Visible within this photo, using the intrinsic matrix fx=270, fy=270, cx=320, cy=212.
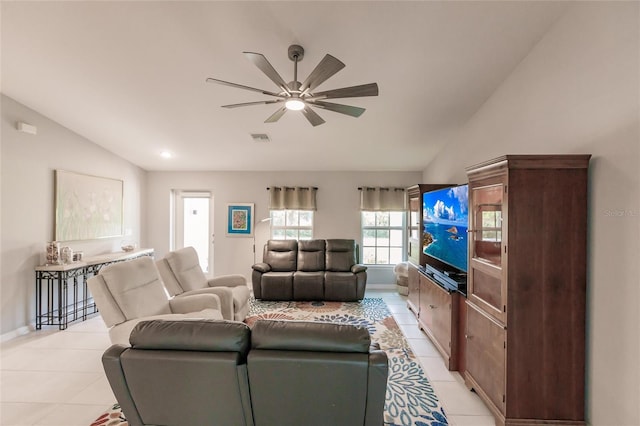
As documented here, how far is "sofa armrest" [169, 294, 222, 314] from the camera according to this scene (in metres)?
2.81

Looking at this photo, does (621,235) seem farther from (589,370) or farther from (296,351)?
(296,351)

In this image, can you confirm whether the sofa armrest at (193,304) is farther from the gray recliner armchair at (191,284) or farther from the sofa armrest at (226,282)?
the sofa armrest at (226,282)

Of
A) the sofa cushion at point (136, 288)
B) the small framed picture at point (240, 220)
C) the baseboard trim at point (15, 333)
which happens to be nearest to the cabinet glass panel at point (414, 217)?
the small framed picture at point (240, 220)

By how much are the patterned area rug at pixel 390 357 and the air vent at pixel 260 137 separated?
2.60m

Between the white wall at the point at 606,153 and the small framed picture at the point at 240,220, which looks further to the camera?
the small framed picture at the point at 240,220

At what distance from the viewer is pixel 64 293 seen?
11.8 feet

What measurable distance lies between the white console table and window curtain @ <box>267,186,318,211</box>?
2.71 m

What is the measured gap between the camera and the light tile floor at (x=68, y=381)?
1986 millimetres

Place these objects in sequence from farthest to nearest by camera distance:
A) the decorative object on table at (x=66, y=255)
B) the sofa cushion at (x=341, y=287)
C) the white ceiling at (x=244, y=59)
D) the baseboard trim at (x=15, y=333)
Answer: the sofa cushion at (x=341, y=287)
the decorative object on table at (x=66, y=255)
the baseboard trim at (x=15, y=333)
the white ceiling at (x=244, y=59)

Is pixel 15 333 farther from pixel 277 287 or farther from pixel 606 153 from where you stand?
pixel 606 153

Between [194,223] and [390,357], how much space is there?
15.2 feet

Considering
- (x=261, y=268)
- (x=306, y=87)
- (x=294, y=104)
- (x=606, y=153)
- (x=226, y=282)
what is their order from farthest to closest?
(x=261, y=268) < (x=226, y=282) < (x=294, y=104) < (x=306, y=87) < (x=606, y=153)

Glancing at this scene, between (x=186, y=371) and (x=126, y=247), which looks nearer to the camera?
(x=186, y=371)

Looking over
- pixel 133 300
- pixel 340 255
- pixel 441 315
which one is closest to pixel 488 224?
pixel 441 315
